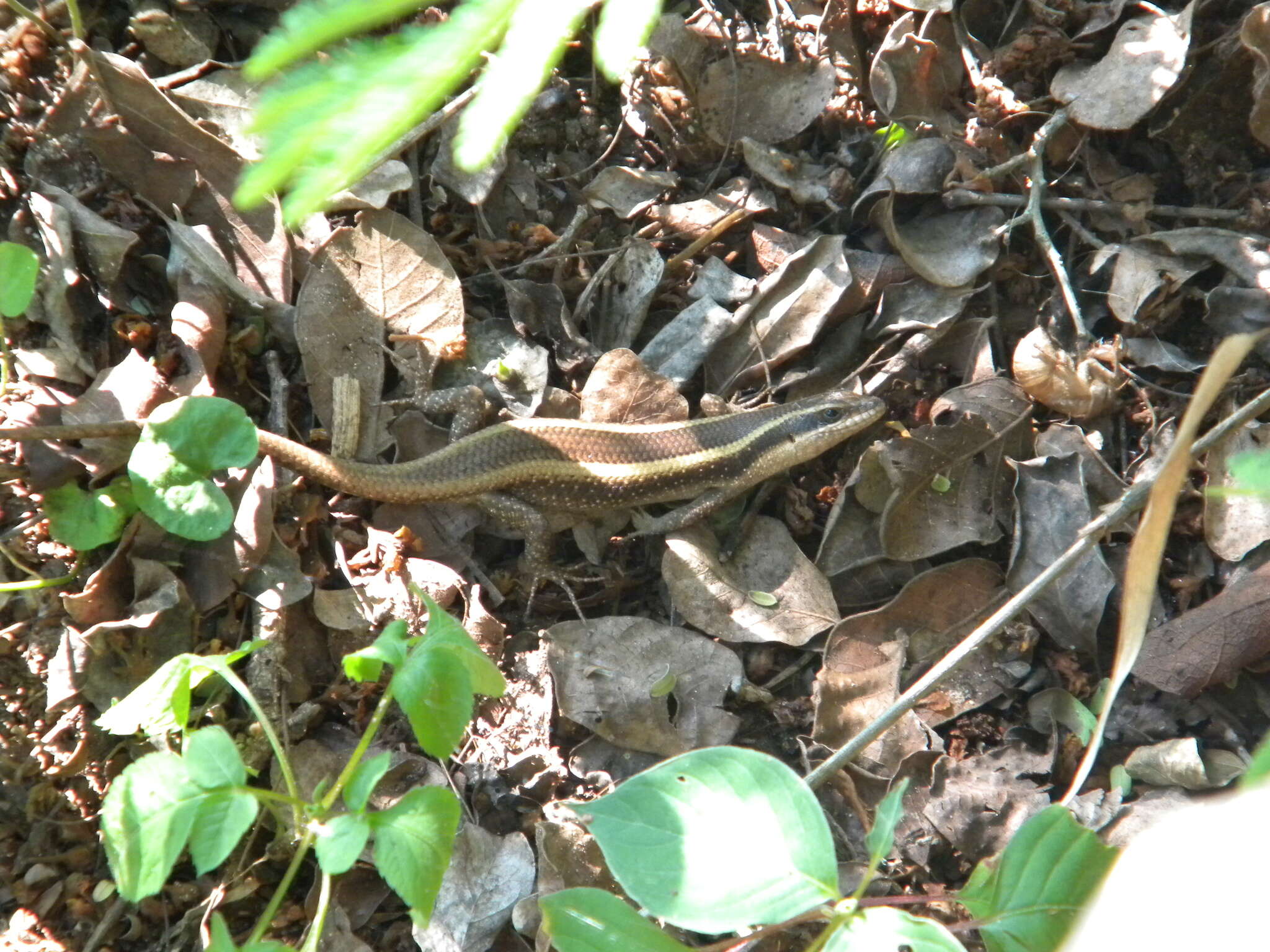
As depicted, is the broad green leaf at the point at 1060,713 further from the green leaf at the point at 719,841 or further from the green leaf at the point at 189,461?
the green leaf at the point at 189,461

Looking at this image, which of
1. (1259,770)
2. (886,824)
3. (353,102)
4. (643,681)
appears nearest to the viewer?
(353,102)

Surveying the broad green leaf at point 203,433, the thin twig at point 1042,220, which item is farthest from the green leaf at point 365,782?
the thin twig at point 1042,220

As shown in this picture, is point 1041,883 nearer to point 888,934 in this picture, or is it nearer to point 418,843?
point 888,934

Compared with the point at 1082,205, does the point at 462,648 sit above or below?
below

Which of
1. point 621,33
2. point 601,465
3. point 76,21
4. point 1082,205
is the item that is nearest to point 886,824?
point 621,33

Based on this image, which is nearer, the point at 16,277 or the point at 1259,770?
the point at 1259,770

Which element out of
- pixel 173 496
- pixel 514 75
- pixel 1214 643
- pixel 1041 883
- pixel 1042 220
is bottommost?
pixel 1214 643

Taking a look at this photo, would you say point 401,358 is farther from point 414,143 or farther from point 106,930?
point 106,930
